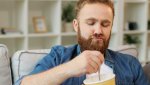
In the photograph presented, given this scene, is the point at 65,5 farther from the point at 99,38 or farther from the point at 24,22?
the point at 99,38

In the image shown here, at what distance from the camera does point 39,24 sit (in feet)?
9.70

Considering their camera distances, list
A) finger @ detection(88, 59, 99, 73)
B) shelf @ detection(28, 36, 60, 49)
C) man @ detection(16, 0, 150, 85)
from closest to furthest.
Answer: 1. finger @ detection(88, 59, 99, 73)
2. man @ detection(16, 0, 150, 85)
3. shelf @ detection(28, 36, 60, 49)

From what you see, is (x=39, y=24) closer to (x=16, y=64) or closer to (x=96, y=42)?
(x=16, y=64)

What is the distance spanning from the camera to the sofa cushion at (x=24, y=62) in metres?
1.54

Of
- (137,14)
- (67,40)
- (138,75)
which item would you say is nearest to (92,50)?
(138,75)

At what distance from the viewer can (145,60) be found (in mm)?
3545

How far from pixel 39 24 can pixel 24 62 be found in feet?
4.70

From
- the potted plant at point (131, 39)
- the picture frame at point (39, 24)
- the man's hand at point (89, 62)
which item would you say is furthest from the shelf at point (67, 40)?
the man's hand at point (89, 62)

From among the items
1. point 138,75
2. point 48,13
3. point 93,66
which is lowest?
point 138,75

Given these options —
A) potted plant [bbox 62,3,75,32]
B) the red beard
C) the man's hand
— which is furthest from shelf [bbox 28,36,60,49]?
the man's hand

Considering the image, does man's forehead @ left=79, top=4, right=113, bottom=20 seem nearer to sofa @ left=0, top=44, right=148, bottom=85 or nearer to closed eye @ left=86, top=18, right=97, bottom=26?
closed eye @ left=86, top=18, right=97, bottom=26

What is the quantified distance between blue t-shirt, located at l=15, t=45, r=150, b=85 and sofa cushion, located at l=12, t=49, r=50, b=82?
0.46 feet

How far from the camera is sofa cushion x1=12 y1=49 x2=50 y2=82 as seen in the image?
1.54m

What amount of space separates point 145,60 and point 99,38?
7.63 feet
